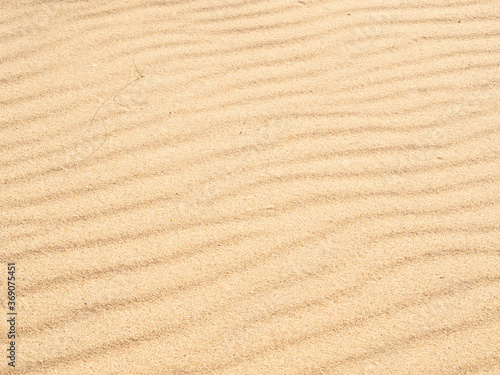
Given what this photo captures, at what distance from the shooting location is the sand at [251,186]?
7.86ft

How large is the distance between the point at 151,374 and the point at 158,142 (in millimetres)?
1157

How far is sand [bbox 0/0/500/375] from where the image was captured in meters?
2.40

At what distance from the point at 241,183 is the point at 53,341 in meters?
1.07

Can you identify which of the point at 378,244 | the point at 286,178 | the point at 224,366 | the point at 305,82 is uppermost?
Result: the point at 305,82

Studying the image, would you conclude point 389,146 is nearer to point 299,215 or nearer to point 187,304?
point 299,215

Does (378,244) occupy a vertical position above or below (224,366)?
above

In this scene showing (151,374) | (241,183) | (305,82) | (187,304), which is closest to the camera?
(151,374)

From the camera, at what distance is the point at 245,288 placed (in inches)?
98.8

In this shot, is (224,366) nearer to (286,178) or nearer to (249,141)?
(286,178)

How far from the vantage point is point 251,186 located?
9.23 ft

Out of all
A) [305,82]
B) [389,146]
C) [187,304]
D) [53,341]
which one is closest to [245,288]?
[187,304]

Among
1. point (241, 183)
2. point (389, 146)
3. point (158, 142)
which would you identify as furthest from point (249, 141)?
point (389, 146)

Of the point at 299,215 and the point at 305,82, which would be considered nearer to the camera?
the point at 299,215

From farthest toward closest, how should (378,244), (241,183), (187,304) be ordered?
(241,183) → (378,244) → (187,304)
